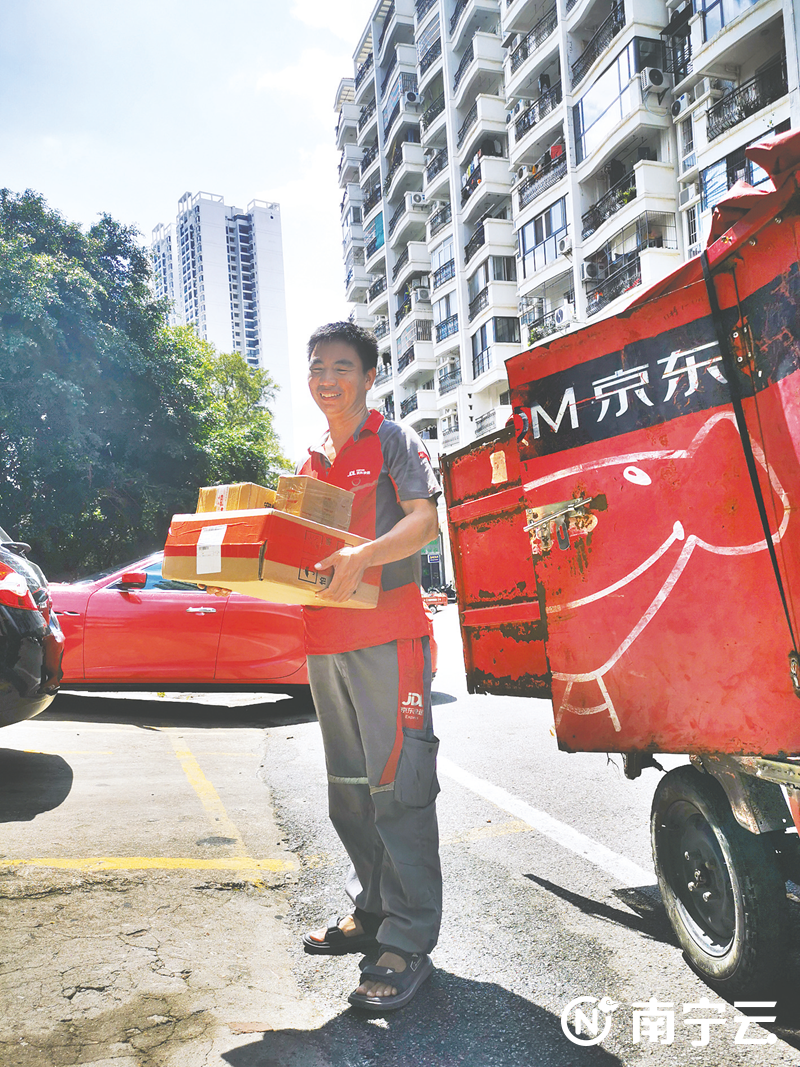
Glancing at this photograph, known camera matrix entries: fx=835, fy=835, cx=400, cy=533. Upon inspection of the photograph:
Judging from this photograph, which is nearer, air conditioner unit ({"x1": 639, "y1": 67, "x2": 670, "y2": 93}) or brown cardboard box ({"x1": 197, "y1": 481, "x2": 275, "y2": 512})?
brown cardboard box ({"x1": 197, "y1": 481, "x2": 275, "y2": 512})

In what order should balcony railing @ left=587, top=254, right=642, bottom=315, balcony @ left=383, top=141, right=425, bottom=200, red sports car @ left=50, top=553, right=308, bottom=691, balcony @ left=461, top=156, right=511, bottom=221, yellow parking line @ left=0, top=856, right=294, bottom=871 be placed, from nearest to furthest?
yellow parking line @ left=0, top=856, right=294, bottom=871
red sports car @ left=50, top=553, right=308, bottom=691
balcony railing @ left=587, top=254, right=642, bottom=315
balcony @ left=461, top=156, right=511, bottom=221
balcony @ left=383, top=141, right=425, bottom=200

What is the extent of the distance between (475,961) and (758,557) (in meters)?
1.58

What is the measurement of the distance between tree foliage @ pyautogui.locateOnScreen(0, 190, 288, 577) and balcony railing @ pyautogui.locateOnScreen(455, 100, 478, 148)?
2067cm

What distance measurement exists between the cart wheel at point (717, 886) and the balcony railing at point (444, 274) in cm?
3984

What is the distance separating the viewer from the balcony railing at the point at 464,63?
37.7 m

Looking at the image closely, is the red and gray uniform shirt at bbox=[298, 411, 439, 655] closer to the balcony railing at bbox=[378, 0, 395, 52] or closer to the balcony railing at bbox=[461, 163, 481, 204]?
the balcony railing at bbox=[461, 163, 481, 204]

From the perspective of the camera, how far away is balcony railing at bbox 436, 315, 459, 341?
3994 cm

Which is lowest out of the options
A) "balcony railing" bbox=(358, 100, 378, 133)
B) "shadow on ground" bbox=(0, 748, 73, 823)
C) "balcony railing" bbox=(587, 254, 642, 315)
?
"shadow on ground" bbox=(0, 748, 73, 823)

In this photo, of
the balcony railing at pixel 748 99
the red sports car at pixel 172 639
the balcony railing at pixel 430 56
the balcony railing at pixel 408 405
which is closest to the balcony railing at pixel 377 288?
the balcony railing at pixel 408 405

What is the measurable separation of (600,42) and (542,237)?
21.8 feet

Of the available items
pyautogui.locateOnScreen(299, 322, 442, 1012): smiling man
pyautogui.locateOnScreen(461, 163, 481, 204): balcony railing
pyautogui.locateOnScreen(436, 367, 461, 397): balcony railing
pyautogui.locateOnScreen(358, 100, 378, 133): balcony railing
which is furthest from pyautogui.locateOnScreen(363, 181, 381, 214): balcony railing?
pyautogui.locateOnScreen(299, 322, 442, 1012): smiling man

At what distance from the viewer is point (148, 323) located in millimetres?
21109

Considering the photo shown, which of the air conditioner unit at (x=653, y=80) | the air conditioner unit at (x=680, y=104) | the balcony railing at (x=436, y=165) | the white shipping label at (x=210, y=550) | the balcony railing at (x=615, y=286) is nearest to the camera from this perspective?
the white shipping label at (x=210, y=550)

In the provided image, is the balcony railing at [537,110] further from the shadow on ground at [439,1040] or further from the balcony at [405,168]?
the shadow on ground at [439,1040]
